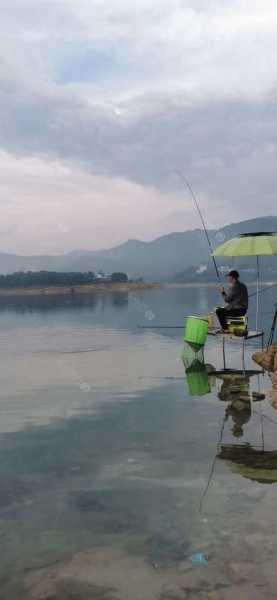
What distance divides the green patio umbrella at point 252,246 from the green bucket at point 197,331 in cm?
197

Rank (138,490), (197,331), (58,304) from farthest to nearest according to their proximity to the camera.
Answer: (58,304)
(197,331)
(138,490)

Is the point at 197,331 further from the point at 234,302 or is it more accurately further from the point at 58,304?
the point at 58,304

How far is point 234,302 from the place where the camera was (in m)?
17.0

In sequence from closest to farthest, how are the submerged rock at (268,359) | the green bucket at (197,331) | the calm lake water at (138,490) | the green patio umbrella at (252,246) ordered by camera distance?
the calm lake water at (138,490) < the green patio umbrella at (252,246) < the submerged rock at (268,359) < the green bucket at (197,331)

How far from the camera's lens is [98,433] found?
34.0ft

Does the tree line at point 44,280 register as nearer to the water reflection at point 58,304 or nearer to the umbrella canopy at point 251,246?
the water reflection at point 58,304

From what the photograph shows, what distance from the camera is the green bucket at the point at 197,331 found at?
56.9 ft

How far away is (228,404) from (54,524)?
21.0ft

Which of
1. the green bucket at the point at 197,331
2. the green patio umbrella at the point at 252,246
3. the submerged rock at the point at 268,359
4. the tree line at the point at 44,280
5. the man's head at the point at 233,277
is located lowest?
the submerged rock at the point at 268,359

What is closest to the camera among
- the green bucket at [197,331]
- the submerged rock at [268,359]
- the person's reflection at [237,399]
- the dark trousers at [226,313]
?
the person's reflection at [237,399]

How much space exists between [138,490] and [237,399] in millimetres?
5641

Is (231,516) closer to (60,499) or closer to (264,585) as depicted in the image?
(264,585)

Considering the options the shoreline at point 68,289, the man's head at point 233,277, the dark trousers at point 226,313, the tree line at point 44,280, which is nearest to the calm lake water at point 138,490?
the dark trousers at point 226,313

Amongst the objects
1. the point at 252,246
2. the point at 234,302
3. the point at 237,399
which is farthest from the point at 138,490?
the point at 234,302
